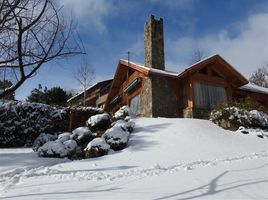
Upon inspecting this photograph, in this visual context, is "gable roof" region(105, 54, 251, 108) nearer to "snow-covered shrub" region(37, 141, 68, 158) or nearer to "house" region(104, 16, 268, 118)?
"house" region(104, 16, 268, 118)

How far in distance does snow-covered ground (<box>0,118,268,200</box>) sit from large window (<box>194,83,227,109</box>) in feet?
19.6

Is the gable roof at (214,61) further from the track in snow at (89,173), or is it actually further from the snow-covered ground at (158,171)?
the track in snow at (89,173)

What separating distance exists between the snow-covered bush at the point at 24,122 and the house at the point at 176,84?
616 cm

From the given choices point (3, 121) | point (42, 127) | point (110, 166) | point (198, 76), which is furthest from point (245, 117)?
point (3, 121)

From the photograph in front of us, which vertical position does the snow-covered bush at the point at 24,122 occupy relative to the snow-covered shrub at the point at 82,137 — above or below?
above

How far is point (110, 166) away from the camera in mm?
8992

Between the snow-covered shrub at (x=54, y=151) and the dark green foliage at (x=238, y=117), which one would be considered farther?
the dark green foliage at (x=238, y=117)

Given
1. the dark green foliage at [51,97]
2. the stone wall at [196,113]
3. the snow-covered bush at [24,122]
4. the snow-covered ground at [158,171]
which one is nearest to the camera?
the snow-covered ground at [158,171]

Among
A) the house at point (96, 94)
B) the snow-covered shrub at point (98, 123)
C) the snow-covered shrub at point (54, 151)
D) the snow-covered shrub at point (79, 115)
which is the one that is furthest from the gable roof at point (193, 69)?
the house at point (96, 94)

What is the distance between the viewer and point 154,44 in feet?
75.1

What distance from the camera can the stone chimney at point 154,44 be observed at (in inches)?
890

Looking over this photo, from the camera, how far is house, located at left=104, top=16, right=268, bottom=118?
64.3 ft

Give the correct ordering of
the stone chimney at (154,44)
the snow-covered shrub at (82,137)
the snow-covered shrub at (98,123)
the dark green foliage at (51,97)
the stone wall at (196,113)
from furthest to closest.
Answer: the dark green foliage at (51,97), the stone chimney at (154,44), the stone wall at (196,113), the snow-covered shrub at (98,123), the snow-covered shrub at (82,137)

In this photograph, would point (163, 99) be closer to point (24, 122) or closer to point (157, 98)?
point (157, 98)
